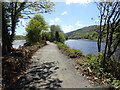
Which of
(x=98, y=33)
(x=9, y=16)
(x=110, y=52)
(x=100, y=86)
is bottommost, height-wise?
(x=100, y=86)

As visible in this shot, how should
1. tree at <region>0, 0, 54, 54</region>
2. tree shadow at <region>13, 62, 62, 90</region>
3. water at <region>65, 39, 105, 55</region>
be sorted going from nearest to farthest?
tree shadow at <region>13, 62, 62, 90</region>
tree at <region>0, 0, 54, 54</region>
water at <region>65, 39, 105, 55</region>

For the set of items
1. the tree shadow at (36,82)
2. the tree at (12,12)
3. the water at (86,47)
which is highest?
the tree at (12,12)

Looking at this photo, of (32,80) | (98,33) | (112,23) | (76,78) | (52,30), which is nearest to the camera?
(32,80)

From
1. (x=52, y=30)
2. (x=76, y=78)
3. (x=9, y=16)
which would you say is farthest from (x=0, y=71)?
(x=52, y=30)

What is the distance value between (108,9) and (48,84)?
21.3 ft

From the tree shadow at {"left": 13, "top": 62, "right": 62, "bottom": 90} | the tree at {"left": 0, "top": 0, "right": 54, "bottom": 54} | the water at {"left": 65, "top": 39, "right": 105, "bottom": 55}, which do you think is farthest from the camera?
the water at {"left": 65, "top": 39, "right": 105, "bottom": 55}

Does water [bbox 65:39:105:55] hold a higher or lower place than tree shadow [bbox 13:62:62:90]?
lower

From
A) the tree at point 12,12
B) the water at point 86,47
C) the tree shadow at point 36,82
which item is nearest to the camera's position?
the tree shadow at point 36,82

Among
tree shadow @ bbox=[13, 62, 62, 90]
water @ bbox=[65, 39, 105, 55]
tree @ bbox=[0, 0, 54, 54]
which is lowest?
water @ bbox=[65, 39, 105, 55]

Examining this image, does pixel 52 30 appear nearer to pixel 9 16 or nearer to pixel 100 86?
pixel 9 16

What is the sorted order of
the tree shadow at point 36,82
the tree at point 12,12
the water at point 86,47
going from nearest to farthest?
the tree shadow at point 36,82 → the tree at point 12,12 → the water at point 86,47

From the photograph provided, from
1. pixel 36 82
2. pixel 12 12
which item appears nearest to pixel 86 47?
pixel 12 12

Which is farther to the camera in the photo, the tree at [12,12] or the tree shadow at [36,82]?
the tree at [12,12]

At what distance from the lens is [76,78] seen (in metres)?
4.99
